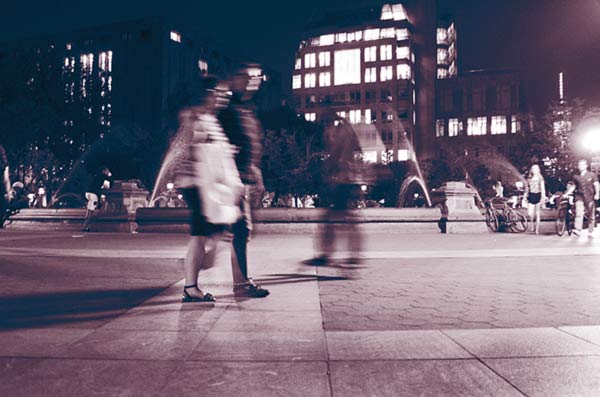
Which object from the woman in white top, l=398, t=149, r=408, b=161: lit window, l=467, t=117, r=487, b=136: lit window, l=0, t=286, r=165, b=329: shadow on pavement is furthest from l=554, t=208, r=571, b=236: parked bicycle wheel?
l=467, t=117, r=487, b=136: lit window

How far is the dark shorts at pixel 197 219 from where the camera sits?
4.38 metres

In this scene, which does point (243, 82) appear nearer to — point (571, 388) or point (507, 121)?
point (571, 388)

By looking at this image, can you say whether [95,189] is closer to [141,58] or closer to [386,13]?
[141,58]

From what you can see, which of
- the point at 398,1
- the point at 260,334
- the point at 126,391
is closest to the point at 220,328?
the point at 260,334

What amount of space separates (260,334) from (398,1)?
411 ft

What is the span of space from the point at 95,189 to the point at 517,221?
38.4 feet

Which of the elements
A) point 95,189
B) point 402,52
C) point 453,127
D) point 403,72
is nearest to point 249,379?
point 95,189

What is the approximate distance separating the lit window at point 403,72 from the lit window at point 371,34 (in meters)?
8.19

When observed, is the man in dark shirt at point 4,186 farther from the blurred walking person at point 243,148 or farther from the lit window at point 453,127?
the lit window at point 453,127

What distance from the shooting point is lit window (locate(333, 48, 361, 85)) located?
115438mm

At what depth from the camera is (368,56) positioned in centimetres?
11450

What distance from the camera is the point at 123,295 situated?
193 inches

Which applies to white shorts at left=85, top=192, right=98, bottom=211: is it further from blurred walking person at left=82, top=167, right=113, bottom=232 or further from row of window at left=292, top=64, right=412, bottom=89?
row of window at left=292, top=64, right=412, bottom=89

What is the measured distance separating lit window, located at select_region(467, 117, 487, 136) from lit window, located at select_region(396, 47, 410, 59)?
18.1m
